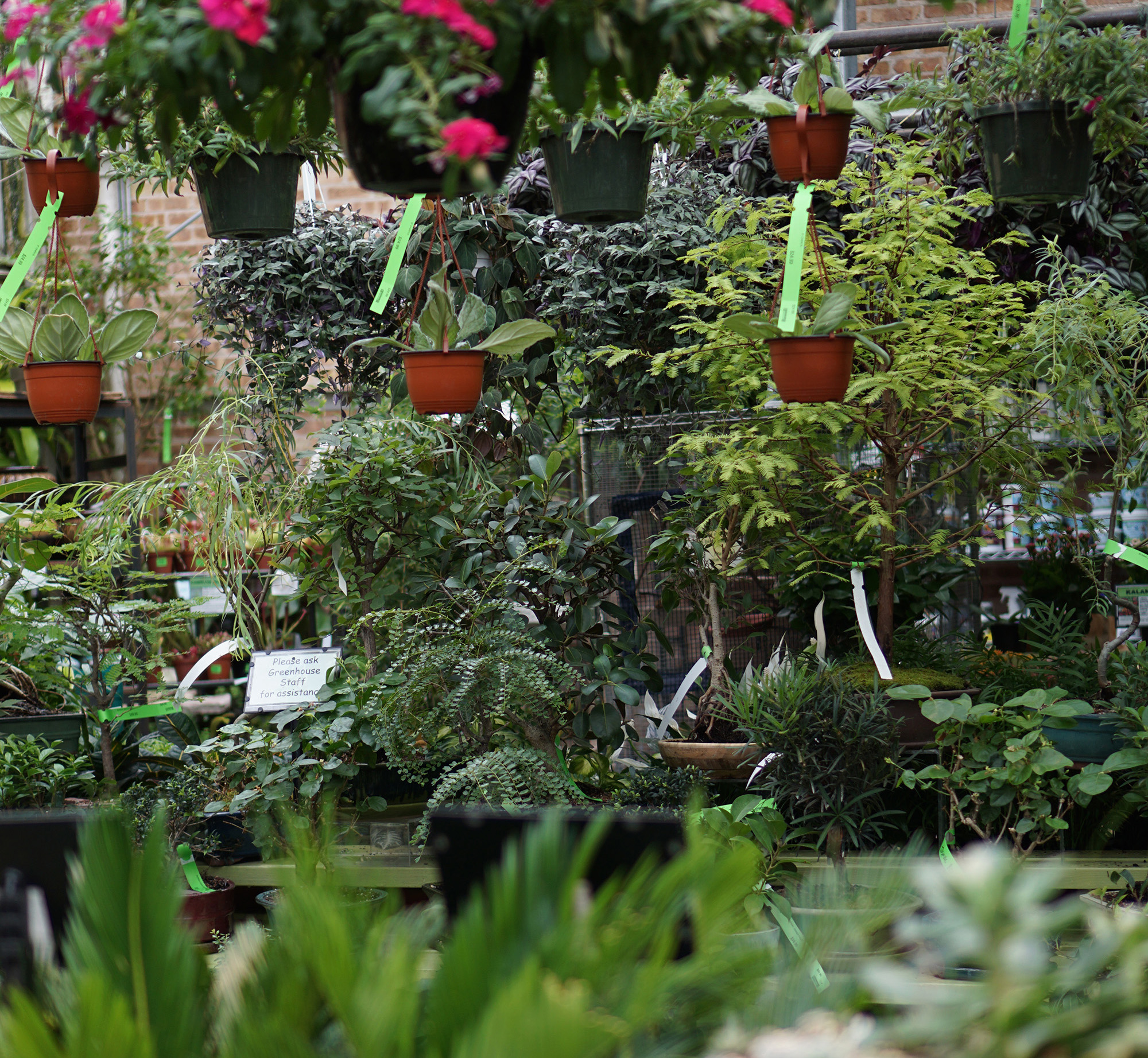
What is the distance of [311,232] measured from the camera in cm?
339

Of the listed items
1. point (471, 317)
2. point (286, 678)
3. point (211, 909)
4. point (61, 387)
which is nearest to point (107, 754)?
point (286, 678)

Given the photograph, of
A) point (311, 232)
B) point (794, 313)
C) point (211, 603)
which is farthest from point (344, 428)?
point (211, 603)

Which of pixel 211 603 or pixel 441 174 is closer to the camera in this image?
pixel 441 174

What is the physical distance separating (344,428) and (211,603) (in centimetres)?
231

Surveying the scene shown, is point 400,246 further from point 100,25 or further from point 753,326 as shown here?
point 100,25

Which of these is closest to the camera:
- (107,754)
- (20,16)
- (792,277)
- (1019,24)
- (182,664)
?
(20,16)

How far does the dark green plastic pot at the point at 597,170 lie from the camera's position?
8.09 ft

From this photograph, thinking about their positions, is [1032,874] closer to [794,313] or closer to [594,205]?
[794,313]

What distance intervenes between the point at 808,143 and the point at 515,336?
2.39 ft

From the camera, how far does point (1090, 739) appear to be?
262 centimetres

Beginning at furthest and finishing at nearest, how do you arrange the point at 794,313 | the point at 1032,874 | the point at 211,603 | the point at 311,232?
the point at 211,603 → the point at 311,232 → the point at 794,313 → the point at 1032,874

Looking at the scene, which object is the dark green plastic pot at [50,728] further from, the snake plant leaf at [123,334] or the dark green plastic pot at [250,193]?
the dark green plastic pot at [250,193]

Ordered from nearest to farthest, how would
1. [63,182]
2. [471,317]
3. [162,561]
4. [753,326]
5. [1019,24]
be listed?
[753,326]
[1019,24]
[63,182]
[471,317]
[162,561]

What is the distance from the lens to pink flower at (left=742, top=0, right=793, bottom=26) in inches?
48.4
